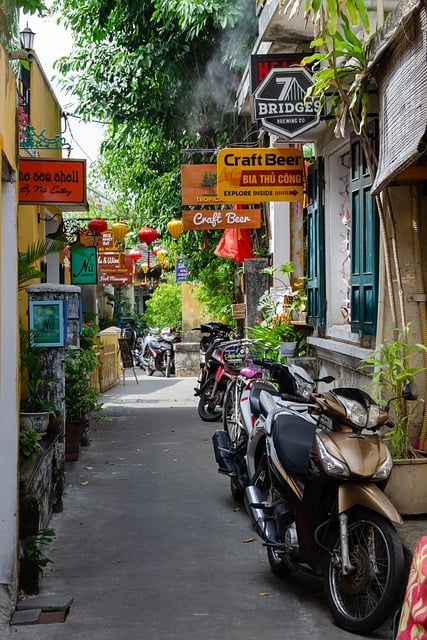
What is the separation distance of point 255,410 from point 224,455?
120 cm

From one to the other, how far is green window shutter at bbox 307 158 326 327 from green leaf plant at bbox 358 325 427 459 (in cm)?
274

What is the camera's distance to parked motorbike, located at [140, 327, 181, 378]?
26047 mm

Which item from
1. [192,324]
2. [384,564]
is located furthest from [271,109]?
[192,324]

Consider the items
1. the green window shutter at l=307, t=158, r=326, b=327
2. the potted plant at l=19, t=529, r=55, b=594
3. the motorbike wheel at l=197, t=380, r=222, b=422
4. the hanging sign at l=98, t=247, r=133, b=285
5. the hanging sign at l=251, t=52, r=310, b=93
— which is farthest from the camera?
the hanging sign at l=98, t=247, r=133, b=285

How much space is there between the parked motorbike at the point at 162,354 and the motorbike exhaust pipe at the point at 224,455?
1755 cm

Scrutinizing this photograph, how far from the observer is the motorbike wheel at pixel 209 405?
13.7 m

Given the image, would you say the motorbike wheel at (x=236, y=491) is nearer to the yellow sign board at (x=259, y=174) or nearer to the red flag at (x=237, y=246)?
the yellow sign board at (x=259, y=174)

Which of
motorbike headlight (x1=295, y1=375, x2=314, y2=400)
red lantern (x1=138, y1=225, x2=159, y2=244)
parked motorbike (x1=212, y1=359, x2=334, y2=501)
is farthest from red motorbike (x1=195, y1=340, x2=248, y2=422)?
motorbike headlight (x1=295, y1=375, x2=314, y2=400)

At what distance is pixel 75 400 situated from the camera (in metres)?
9.97

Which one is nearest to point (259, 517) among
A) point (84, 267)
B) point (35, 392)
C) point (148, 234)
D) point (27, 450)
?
point (27, 450)

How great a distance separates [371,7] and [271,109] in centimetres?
140

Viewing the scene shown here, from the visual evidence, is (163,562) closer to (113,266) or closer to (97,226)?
(97,226)

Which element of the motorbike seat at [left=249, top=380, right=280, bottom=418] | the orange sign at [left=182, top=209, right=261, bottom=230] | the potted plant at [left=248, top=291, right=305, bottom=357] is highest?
the orange sign at [left=182, top=209, right=261, bottom=230]

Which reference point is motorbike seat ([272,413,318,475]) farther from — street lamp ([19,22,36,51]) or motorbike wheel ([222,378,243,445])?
street lamp ([19,22,36,51])
